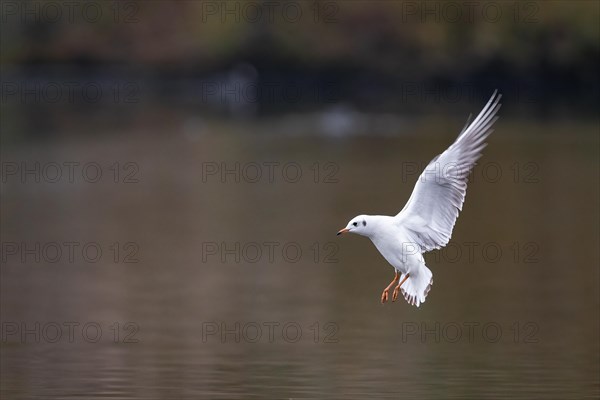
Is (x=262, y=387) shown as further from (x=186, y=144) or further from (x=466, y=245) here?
(x=186, y=144)

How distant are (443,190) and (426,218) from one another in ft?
1.21

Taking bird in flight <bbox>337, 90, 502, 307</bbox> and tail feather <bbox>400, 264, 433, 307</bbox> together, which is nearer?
bird in flight <bbox>337, 90, 502, 307</bbox>

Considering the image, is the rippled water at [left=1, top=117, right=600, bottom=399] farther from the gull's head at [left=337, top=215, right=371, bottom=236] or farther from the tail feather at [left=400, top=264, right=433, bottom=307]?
the gull's head at [left=337, top=215, right=371, bottom=236]

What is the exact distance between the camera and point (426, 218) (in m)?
14.7

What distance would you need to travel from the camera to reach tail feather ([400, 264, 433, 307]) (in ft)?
47.2

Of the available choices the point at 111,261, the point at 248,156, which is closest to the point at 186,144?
the point at 248,156

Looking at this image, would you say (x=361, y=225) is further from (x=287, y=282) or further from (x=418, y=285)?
(x=287, y=282)

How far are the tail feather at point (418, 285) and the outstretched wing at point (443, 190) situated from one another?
1.30 feet

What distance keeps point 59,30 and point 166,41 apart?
7.55 m

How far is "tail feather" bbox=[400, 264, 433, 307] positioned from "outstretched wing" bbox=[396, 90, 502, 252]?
0.40 metres

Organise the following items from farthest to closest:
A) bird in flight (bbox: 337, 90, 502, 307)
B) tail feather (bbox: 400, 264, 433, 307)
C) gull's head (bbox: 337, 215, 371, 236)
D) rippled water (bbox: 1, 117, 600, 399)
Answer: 1. rippled water (bbox: 1, 117, 600, 399)
2. tail feather (bbox: 400, 264, 433, 307)
3. bird in flight (bbox: 337, 90, 502, 307)
4. gull's head (bbox: 337, 215, 371, 236)

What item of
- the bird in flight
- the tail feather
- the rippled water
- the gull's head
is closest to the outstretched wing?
the bird in flight

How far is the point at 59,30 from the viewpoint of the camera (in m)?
95.3

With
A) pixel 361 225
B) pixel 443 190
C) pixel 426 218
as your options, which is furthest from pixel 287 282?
pixel 361 225
